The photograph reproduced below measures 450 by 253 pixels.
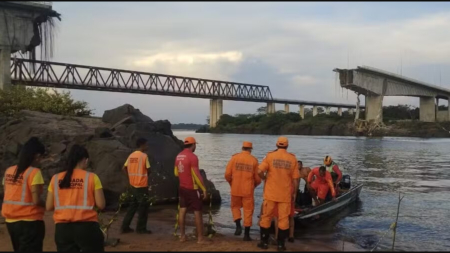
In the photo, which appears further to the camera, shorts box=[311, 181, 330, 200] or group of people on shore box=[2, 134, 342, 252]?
shorts box=[311, 181, 330, 200]

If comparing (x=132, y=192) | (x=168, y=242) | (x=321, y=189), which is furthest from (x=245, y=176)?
(x=321, y=189)

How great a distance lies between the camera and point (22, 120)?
690 inches

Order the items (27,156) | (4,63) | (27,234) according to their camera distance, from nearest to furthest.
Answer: (27,156) → (27,234) → (4,63)

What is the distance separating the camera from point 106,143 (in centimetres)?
1556

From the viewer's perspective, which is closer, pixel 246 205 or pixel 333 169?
pixel 246 205

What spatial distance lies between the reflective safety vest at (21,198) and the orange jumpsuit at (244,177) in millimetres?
4326

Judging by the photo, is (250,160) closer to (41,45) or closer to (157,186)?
(157,186)

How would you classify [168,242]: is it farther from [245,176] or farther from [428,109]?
[428,109]

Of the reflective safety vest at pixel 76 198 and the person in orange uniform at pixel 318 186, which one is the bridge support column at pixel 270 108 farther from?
the reflective safety vest at pixel 76 198

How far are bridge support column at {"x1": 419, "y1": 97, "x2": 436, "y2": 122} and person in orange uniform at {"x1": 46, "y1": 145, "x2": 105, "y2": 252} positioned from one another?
102 metres

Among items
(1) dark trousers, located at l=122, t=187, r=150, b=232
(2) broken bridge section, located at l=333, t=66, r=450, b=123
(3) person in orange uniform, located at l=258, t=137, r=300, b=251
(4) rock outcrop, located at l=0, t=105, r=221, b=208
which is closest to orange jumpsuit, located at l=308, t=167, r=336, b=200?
(4) rock outcrop, located at l=0, t=105, r=221, b=208

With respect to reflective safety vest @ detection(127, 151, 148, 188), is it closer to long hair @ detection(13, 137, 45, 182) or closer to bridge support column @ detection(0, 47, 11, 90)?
long hair @ detection(13, 137, 45, 182)

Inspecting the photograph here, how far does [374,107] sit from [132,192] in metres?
85.7

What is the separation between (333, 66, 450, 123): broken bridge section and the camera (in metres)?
82.2
